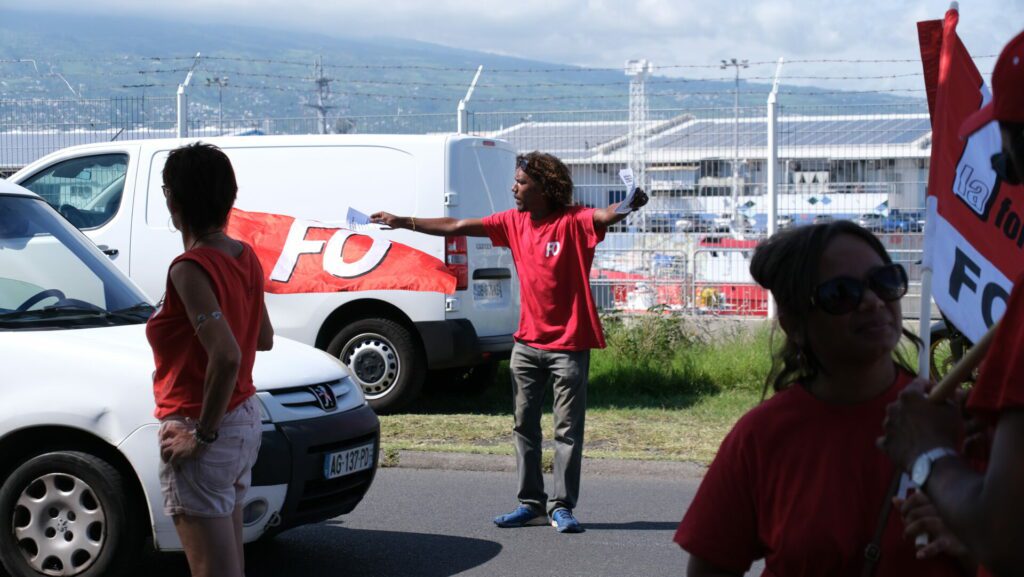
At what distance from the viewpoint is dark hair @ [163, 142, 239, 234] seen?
3.97 metres

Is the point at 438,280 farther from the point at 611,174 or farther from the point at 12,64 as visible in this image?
the point at 12,64

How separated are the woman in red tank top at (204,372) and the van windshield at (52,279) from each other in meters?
1.95

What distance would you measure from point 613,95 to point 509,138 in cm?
117

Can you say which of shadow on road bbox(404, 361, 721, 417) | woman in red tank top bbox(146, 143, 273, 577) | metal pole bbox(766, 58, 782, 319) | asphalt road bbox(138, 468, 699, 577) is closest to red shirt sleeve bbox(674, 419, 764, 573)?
woman in red tank top bbox(146, 143, 273, 577)

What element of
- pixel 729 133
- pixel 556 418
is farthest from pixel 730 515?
pixel 729 133

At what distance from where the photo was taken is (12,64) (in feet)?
55.2

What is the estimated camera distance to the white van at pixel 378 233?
1046 cm

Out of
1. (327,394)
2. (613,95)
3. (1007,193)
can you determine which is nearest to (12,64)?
(613,95)

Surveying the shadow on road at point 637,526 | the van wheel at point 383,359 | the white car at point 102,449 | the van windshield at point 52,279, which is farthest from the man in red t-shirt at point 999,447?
the van wheel at point 383,359

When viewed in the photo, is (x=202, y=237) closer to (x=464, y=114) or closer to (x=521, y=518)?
(x=521, y=518)

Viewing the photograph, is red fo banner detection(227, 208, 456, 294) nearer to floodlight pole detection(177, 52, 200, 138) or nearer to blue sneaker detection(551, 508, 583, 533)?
blue sneaker detection(551, 508, 583, 533)

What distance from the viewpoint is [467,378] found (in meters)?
11.6

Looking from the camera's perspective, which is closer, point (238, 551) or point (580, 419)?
point (238, 551)

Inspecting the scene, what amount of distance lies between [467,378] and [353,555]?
512 centimetres
